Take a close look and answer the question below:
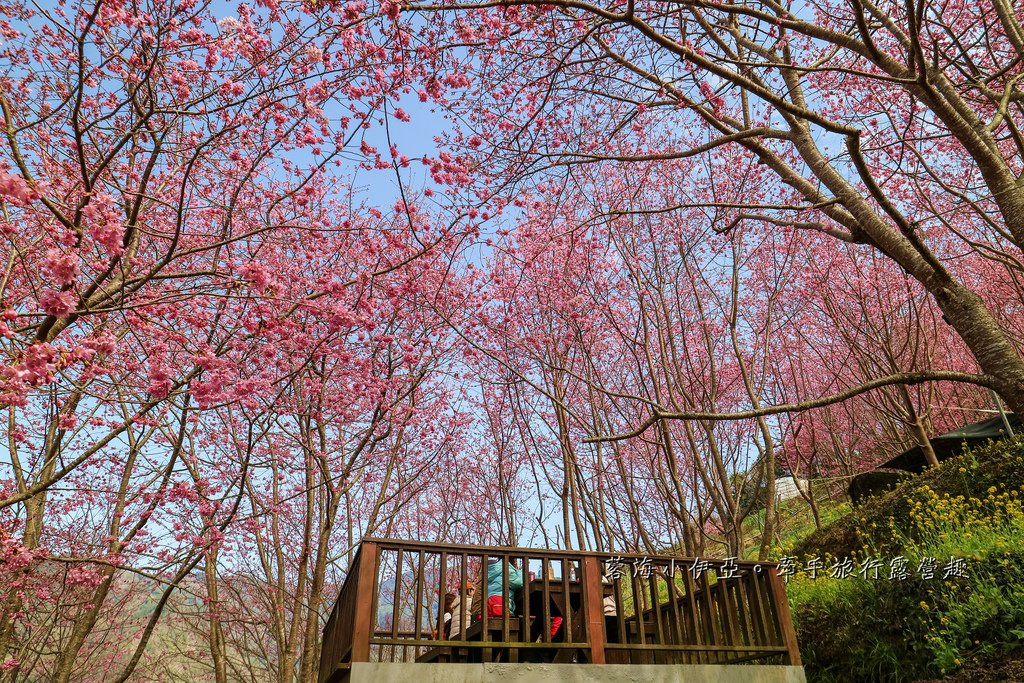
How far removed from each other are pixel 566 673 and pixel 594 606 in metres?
0.59

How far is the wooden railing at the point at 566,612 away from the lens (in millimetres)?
4691

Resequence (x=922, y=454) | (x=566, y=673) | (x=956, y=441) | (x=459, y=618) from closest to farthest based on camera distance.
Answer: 1. (x=566, y=673)
2. (x=459, y=618)
3. (x=956, y=441)
4. (x=922, y=454)

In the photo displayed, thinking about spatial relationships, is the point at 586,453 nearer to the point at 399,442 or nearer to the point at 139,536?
the point at 399,442

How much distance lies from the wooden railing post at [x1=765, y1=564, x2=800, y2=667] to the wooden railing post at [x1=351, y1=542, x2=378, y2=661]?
360 centimetres

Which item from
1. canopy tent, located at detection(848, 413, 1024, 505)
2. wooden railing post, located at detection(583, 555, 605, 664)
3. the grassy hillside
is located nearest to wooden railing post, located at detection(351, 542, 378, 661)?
wooden railing post, located at detection(583, 555, 605, 664)

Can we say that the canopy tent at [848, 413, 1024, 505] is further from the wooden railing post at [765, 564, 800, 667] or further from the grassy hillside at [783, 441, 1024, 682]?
the wooden railing post at [765, 564, 800, 667]

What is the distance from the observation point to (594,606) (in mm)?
5125

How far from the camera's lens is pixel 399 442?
1074 cm

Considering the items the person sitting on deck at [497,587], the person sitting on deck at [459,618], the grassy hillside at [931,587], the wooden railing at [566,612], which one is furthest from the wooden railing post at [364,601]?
the grassy hillside at [931,587]

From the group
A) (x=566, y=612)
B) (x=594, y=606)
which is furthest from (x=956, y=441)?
(x=566, y=612)

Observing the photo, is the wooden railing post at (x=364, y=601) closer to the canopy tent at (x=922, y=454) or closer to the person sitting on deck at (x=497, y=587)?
the person sitting on deck at (x=497, y=587)

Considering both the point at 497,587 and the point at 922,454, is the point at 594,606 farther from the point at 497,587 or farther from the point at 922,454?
the point at 922,454

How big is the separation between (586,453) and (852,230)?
8427mm

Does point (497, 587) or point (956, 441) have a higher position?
point (956, 441)
